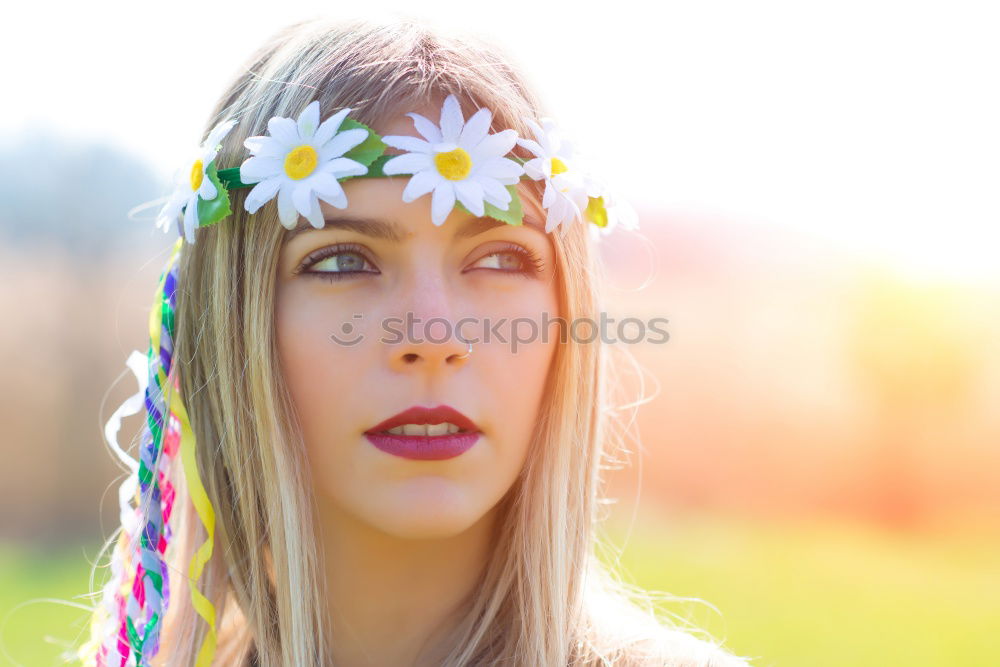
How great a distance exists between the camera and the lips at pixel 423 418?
1965 mm

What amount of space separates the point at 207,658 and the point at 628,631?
0.98 metres

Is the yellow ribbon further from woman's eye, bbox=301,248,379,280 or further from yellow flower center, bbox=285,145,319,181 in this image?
yellow flower center, bbox=285,145,319,181

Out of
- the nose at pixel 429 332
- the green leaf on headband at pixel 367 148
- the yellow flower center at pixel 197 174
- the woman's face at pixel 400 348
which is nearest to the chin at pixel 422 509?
the woman's face at pixel 400 348

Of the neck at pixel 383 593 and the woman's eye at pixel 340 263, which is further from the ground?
the woman's eye at pixel 340 263

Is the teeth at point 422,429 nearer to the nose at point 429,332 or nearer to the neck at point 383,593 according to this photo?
the nose at point 429,332

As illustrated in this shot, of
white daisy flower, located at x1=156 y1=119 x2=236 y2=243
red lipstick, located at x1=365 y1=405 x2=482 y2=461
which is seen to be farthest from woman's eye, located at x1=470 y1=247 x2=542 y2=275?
white daisy flower, located at x1=156 y1=119 x2=236 y2=243

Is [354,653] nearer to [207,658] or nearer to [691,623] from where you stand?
[207,658]

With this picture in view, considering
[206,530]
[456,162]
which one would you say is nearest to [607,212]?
[456,162]

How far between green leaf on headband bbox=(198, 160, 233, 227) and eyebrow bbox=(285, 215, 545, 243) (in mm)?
180

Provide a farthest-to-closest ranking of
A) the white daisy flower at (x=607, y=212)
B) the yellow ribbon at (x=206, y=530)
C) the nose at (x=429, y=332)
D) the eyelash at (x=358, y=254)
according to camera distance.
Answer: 1. the white daisy flower at (x=607, y=212)
2. the yellow ribbon at (x=206, y=530)
3. the eyelash at (x=358, y=254)
4. the nose at (x=429, y=332)

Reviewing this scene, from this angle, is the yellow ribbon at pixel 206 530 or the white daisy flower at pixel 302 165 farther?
the yellow ribbon at pixel 206 530

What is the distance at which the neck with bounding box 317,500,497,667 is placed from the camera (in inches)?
85.5

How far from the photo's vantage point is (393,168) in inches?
77.7

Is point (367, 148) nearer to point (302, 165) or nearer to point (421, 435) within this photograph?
point (302, 165)
